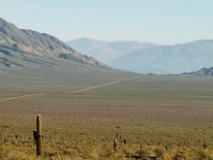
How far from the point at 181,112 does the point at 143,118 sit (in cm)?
997

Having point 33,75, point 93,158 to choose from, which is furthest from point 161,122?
point 33,75

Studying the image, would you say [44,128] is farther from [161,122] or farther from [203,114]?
[203,114]

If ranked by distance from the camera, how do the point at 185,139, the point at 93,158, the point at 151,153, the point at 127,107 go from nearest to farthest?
the point at 93,158 < the point at 151,153 < the point at 185,139 < the point at 127,107

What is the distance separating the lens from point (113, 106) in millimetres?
71812

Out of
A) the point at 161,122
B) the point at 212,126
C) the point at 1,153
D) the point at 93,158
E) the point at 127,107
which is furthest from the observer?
the point at 127,107

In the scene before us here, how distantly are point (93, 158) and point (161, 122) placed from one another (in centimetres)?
3649

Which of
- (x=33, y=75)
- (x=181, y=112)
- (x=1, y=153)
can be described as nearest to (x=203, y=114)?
(x=181, y=112)

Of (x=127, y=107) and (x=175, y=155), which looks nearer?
(x=175, y=155)

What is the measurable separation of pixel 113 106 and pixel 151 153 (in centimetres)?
5345

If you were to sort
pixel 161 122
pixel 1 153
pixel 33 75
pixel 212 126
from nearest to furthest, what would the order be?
pixel 1 153, pixel 212 126, pixel 161 122, pixel 33 75

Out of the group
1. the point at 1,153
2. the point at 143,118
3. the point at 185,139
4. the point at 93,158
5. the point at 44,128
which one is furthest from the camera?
the point at 143,118

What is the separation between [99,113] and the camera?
61.1 meters

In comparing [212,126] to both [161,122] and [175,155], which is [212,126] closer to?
[161,122]

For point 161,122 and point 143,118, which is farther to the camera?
point 143,118
